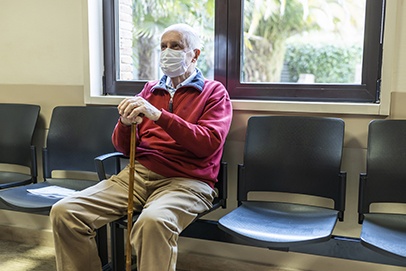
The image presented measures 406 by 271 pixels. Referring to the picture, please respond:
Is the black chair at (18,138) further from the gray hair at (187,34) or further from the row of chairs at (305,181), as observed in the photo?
the gray hair at (187,34)

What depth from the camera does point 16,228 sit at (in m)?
3.06

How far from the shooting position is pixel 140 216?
1.85m

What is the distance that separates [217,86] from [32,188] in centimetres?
115

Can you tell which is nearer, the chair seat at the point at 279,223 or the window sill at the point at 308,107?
the chair seat at the point at 279,223

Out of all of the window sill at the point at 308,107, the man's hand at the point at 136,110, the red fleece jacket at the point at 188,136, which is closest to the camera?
the man's hand at the point at 136,110

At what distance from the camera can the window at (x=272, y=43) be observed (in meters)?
2.30

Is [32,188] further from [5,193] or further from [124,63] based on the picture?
[124,63]

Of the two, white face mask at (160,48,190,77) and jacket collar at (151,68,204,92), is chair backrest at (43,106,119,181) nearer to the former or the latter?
jacket collar at (151,68,204,92)

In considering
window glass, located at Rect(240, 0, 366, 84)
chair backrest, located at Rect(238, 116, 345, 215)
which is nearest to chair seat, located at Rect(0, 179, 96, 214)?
chair backrest, located at Rect(238, 116, 345, 215)

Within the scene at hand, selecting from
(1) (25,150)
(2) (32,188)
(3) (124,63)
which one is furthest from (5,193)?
(3) (124,63)

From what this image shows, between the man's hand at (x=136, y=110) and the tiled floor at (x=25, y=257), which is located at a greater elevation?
the man's hand at (x=136, y=110)

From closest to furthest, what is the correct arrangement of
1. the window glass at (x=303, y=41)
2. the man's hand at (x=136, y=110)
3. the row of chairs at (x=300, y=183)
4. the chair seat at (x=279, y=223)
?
the chair seat at (x=279, y=223) < the row of chairs at (x=300, y=183) < the man's hand at (x=136, y=110) < the window glass at (x=303, y=41)

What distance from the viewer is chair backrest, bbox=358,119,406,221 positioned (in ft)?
6.65

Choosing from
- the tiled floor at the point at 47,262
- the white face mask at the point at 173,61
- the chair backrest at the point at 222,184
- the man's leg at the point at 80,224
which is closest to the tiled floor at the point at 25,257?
the tiled floor at the point at 47,262
